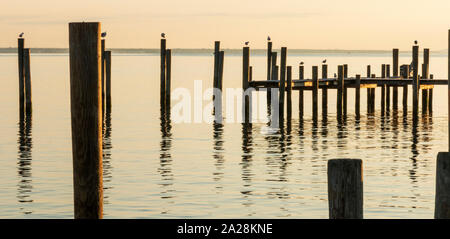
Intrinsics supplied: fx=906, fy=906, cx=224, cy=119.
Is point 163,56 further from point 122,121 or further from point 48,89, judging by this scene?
point 48,89

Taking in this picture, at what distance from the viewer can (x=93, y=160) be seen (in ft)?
29.2

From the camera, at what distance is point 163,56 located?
3722cm

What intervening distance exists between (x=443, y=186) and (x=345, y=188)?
95cm

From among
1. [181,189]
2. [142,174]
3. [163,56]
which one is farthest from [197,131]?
[181,189]

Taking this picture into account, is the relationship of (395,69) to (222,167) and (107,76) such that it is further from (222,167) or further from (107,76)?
(222,167)

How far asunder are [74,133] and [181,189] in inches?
311

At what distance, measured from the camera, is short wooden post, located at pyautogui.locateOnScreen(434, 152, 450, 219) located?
835 cm

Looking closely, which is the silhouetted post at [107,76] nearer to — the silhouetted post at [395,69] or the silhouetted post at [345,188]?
the silhouetted post at [395,69]

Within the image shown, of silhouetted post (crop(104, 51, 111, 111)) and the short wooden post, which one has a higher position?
silhouetted post (crop(104, 51, 111, 111))

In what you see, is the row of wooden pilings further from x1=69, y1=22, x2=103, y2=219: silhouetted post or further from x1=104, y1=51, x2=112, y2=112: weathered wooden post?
x1=104, y1=51, x2=112, y2=112: weathered wooden post

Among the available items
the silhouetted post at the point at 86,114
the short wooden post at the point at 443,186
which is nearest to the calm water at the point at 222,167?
the silhouetted post at the point at 86,114

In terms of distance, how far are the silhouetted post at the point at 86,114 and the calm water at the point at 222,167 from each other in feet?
16.7

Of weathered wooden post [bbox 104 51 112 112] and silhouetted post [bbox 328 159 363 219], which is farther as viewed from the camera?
weathered wooden post [bbox 104 51 112 112]

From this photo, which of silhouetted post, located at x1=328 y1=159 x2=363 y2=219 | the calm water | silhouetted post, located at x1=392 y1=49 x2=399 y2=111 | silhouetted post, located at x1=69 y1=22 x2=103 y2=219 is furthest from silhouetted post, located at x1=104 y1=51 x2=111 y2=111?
silhouetted post, located at x1=328 y1=159 x2=363 y2=219
